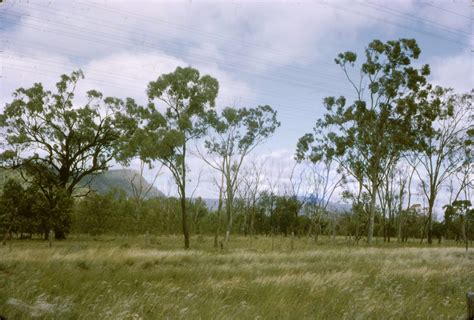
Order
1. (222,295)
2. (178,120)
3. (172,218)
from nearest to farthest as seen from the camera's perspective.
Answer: (222,295) → (178,120) → (172,218)

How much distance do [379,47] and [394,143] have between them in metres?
8.31

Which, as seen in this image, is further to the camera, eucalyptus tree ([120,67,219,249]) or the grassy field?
eucalyptus tree ([120,67,219,249])

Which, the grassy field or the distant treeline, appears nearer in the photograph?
the grassy field

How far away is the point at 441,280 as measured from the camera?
34.1 feet

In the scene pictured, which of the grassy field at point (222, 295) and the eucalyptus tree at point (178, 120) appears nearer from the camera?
the grassy field at point (222, 295)

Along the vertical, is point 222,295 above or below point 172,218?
above

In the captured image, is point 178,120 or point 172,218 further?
point 172,218

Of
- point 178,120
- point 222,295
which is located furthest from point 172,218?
point 222,295

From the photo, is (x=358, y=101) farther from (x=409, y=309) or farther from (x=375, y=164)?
(x=409, y=309)

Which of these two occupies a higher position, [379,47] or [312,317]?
[379,47]

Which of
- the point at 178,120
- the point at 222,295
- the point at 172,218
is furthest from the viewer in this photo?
the point at 172,218

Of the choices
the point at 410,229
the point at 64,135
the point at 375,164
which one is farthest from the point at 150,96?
the point at 410,229

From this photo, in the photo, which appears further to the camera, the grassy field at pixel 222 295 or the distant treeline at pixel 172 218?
the distant treeline at pixel 172 218

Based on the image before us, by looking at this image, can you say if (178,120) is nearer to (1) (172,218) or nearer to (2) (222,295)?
(2) (222,295)
